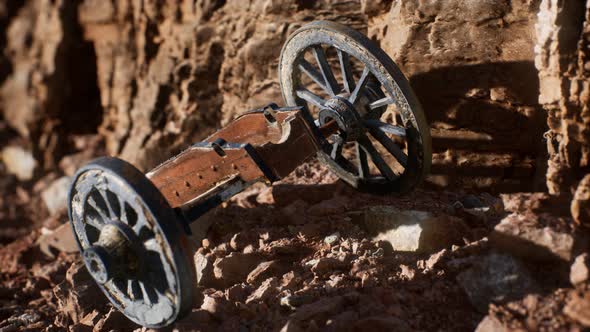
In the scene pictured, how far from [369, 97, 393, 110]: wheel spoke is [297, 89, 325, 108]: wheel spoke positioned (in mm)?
499

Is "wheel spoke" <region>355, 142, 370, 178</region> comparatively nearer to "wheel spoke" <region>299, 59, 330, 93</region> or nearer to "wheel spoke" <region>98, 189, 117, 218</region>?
"wheel spoke" <region>299, 59, 330, 93</region>

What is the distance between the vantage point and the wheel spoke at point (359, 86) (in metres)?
4.34

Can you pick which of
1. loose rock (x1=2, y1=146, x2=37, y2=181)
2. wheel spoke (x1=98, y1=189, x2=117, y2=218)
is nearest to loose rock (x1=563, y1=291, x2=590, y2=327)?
wheel spoke (x1=98, y1=189, x2=117, y2=218)

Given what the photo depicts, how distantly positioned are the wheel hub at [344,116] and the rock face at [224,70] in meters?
0.77

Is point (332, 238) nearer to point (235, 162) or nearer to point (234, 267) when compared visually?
point (234, 267)

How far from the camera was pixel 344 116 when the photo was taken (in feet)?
14.4

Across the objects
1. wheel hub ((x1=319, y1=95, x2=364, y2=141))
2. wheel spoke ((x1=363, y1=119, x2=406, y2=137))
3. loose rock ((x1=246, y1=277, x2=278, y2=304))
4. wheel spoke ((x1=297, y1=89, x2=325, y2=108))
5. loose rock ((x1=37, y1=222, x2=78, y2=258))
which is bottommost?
loose rock ((x1=37, y1=222, x2=78, y2=258))

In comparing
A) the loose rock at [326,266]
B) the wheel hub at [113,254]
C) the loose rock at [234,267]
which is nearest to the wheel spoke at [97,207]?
the wheel hub at [113,254]

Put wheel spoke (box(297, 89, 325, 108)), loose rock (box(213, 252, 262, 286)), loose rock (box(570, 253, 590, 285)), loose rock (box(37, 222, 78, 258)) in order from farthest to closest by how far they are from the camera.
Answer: loose rock (box(37, 222, 78, 258)) → wheel spoke (box(297, 89, 325, 108)) → loose rock (box(213, 252, 262, 286)) → loose rock (box(570, 253, 590, 285))

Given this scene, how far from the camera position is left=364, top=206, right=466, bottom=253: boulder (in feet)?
12.9

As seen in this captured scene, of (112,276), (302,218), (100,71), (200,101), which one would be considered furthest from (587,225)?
(100,71)

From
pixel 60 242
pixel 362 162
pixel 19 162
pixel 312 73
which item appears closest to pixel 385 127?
pixel 362 162

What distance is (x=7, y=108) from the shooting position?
1041 centimetres

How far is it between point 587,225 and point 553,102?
2.59 feet
